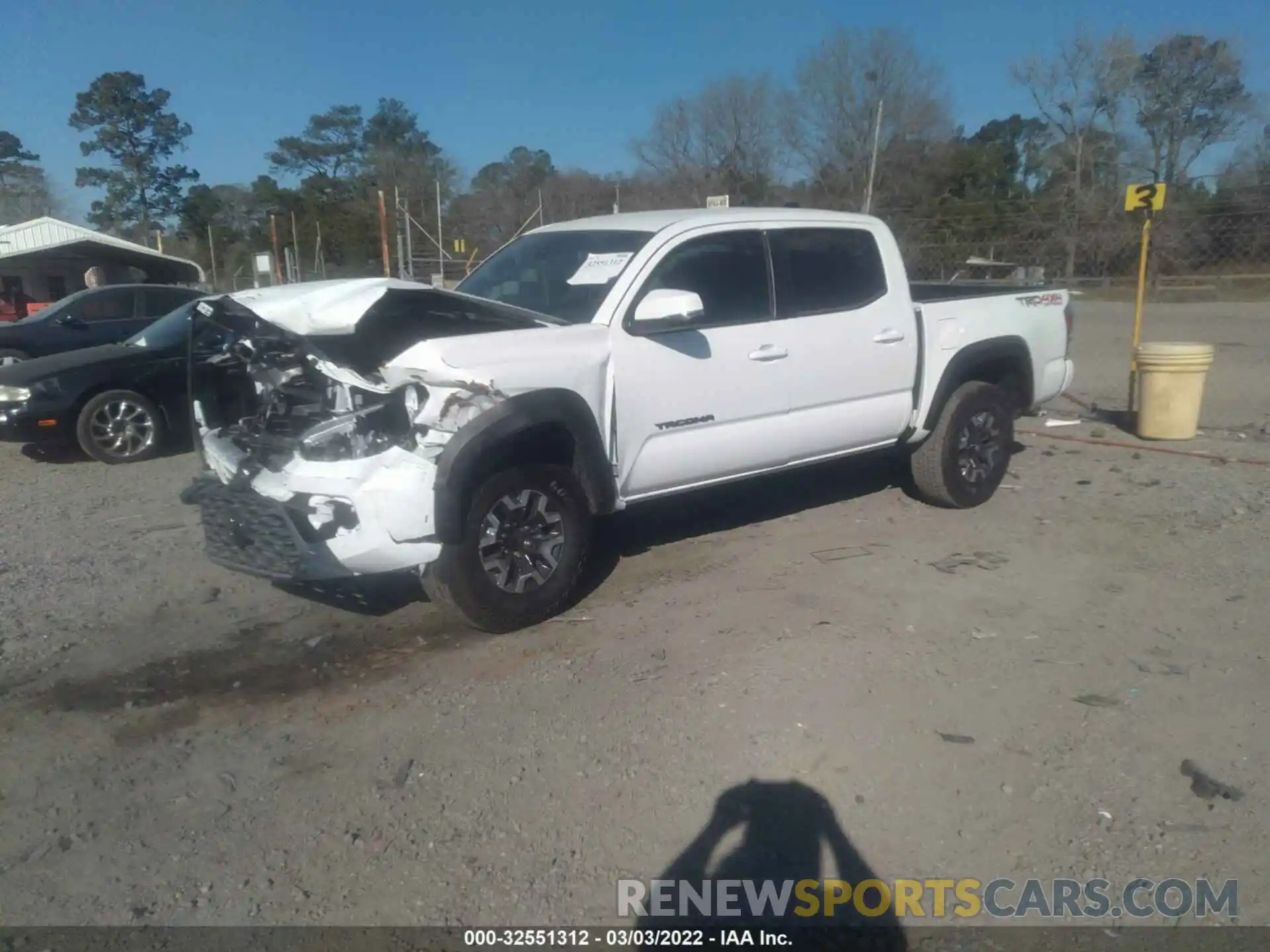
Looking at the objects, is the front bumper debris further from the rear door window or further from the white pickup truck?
the rear door window

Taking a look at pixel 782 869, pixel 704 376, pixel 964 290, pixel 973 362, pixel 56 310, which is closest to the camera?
pixel 782 869

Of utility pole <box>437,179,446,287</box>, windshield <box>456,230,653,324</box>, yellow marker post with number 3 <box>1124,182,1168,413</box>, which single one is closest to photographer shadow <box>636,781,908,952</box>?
windshield <box>456,230,653,324</box>

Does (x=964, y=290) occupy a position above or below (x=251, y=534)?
above

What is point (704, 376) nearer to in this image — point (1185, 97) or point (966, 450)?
point (966, 450)

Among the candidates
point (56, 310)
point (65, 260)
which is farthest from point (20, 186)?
Answer: point (56, 310)

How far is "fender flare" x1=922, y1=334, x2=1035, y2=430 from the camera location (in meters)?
6.86

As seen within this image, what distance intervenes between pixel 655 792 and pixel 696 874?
0.46 metres

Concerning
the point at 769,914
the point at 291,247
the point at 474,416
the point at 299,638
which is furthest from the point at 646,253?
the point at 291,247

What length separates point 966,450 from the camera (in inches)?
282

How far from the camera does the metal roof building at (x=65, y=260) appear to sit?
2630 cm

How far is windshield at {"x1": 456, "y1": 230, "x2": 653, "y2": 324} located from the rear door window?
2.91ft

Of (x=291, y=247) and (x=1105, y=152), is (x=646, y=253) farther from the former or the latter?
(x=1105, y=152)

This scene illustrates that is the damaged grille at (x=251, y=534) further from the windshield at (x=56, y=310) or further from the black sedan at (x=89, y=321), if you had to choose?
the windshield at (x=56, y=310)

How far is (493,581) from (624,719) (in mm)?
1029
